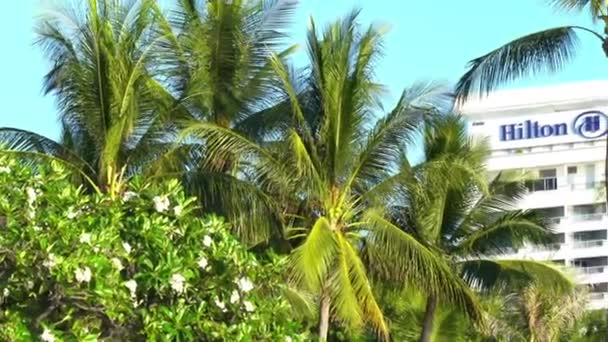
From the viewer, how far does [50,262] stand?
1103cm

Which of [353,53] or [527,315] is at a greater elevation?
[353,53]

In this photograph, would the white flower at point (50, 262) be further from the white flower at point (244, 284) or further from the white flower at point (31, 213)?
the white flower at point (244, 284)

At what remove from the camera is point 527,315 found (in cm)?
3553

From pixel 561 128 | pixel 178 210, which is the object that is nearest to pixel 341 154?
pixel 178 210

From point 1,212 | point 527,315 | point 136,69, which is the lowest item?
point 527,315

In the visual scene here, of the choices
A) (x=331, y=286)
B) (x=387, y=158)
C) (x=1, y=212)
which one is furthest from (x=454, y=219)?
(x=1, y=212)

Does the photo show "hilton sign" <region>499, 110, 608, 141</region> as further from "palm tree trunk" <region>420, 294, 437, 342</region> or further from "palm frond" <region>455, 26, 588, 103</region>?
"palm frond" <region>455, 26, 588, 103</region>

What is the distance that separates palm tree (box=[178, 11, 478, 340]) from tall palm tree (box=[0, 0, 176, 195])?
0.98m

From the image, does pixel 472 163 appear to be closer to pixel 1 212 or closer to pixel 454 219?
pixel 454 219

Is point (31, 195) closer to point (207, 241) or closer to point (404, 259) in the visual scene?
point (207, 241)

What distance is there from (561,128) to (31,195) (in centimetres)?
7099

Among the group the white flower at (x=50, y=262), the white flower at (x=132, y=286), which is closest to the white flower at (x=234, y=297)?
the white flower at (x=132, y=286)

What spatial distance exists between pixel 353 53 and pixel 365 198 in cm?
227

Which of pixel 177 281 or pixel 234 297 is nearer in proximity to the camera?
pixel 177 281
